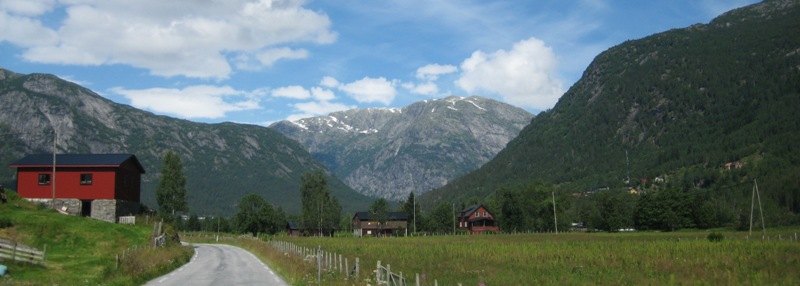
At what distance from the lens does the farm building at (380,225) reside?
581ft

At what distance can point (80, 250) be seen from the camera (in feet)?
158

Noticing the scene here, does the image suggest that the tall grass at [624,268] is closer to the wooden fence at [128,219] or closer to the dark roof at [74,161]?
the wooden fence at [128,219]

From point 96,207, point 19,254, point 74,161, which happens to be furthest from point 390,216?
point 19,254

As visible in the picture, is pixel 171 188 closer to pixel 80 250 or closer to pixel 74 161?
pixel 74 161

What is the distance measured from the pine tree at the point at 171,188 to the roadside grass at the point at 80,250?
206 feet

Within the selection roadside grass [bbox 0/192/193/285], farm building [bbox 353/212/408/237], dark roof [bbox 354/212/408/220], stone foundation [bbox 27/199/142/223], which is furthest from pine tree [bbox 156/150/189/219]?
dark roof [bbox 354/212/408/220]

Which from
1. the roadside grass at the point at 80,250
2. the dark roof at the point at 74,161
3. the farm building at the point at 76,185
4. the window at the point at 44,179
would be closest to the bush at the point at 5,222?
the roadside grass at the point at 80,250

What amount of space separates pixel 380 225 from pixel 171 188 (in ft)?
218

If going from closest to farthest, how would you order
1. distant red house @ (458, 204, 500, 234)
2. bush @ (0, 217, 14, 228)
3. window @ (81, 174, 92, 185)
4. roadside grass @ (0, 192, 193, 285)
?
roadside grass @ (0, 192, 193, 285) < bush @ (0, 217, 14, 228) < window @ (81, 174, 92, 185) < distant red house @ (458, 204, 500, 234)

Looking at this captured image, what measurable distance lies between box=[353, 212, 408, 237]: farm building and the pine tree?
59709mm

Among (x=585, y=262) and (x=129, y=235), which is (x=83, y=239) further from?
(x=585, y=262)

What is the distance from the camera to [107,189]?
70625 millimetres

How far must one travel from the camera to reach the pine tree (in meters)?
125

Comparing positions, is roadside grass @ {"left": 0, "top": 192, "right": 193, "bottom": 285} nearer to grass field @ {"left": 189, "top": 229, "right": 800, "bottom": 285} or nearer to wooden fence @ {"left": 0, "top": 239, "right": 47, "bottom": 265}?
wooden fence @ {"left": 0, "top": 239, "right": 47, "bottom": 265}
